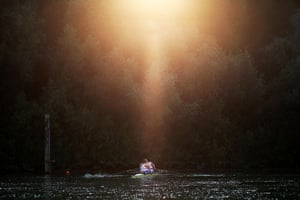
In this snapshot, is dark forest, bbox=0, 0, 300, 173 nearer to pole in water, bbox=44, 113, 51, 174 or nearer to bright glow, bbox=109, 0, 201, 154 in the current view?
bright glow, bbox=109, 0, 201, 154

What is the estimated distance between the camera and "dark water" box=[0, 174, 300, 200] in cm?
3247

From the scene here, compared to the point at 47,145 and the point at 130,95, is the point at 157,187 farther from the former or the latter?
the point at 130,95

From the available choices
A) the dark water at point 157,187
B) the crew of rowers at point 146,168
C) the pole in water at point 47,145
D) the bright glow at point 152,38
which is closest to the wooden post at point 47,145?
the pole in water at point 47,145

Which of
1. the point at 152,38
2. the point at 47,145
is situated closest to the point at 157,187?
the point at 47,145

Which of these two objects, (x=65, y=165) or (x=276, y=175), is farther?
(x=65, y=165)

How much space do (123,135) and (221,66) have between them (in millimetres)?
9231

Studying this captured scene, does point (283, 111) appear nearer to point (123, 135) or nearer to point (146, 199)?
point (123, 135)

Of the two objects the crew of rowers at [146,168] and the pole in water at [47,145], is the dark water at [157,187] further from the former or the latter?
the pole in water at [47,145]

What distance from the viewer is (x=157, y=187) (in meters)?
37.8

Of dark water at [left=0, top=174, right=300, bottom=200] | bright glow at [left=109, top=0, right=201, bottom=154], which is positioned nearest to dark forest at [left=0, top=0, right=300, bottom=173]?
bright glow at [left=109, top=0, right=201, bottom=154]

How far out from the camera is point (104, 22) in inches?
2250

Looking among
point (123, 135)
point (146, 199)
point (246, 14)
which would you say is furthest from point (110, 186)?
point (246, 14)

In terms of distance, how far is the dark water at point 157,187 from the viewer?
3247 centimetres

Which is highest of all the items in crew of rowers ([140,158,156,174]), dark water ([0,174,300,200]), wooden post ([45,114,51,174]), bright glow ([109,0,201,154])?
bright glow ([109,0,201,154])
